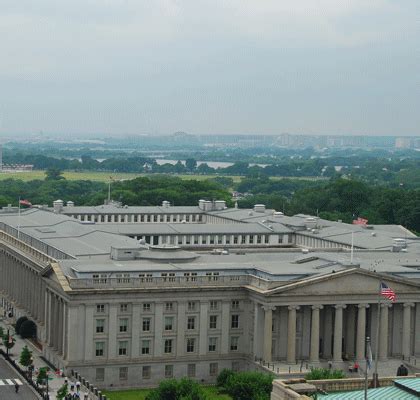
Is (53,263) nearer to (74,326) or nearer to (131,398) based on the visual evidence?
(74,326)

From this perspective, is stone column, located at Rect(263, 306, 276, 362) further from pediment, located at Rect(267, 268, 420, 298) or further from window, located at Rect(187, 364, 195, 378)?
window, located at Rect(187, 364, 195, 378)

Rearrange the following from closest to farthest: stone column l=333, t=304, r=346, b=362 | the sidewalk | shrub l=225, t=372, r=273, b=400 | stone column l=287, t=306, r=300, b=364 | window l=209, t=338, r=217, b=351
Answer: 1. shrub l=225, t=372, r=273, b=400
2. the sidewalk
3. stone column l=287, t=306, r=300, b=364
4. stone column l=333, t=304, r=346, b=362
5. window l=209, t=338, r=217, b=351

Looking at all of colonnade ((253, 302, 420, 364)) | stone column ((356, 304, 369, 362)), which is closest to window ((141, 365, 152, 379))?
colonnade ((253, 302, 420, 364))

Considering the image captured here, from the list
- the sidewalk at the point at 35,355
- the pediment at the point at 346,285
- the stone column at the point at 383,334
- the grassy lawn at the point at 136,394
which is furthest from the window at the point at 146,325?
the stone column at the point at 383,334

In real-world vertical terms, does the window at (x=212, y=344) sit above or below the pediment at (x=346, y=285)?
below

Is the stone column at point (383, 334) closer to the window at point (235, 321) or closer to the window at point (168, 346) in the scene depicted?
the window at point (235, 321)

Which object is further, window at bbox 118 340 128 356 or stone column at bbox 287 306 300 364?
stone column at bbox 287 306 300 364

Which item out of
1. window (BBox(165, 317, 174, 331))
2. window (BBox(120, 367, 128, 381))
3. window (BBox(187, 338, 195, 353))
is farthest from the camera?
window (BBox(187, 338, 195, 353))

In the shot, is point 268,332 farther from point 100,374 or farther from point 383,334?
point 100,374
